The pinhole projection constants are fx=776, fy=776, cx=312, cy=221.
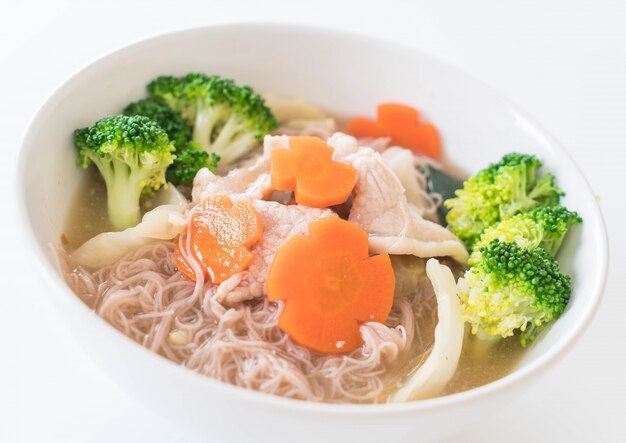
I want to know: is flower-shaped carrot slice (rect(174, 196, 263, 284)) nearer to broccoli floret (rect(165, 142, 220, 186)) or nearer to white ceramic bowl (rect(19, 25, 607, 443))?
broccoli floret (rect(165, 142, 220, 186))

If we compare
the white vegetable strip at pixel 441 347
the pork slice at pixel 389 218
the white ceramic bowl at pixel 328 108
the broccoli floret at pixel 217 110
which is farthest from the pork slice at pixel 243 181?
the white vegetable strip at pixel 441 347

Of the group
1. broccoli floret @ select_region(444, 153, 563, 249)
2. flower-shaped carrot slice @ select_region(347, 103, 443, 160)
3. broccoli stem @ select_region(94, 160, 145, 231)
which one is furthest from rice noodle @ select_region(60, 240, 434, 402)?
flower-shaped carrot slice @ select_region(347, 103, 443, 160)

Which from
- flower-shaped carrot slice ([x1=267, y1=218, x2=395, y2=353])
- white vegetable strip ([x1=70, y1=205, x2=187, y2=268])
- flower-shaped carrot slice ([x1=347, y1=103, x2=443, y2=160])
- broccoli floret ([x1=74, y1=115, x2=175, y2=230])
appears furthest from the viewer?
flower-shaped carrot slice ([x1=347, y1=103, x2=443, y2=160])

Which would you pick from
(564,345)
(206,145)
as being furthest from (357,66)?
(564,345)

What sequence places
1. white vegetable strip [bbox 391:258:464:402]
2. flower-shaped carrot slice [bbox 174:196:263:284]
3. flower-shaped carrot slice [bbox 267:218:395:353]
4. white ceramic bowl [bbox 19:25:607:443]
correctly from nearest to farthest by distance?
white ceramic bowl [bbox 19:25:607:443] < white vegetable strip [bbox 391:258:464:402] < flower-shaped carrot slice [bbox 267:218:395:353] < flower-shaped carrot slice [bbox 174:196:263:284]

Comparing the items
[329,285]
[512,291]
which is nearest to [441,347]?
[512,291]

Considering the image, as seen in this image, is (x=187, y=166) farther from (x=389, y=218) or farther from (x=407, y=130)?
(x=407, y=130)
